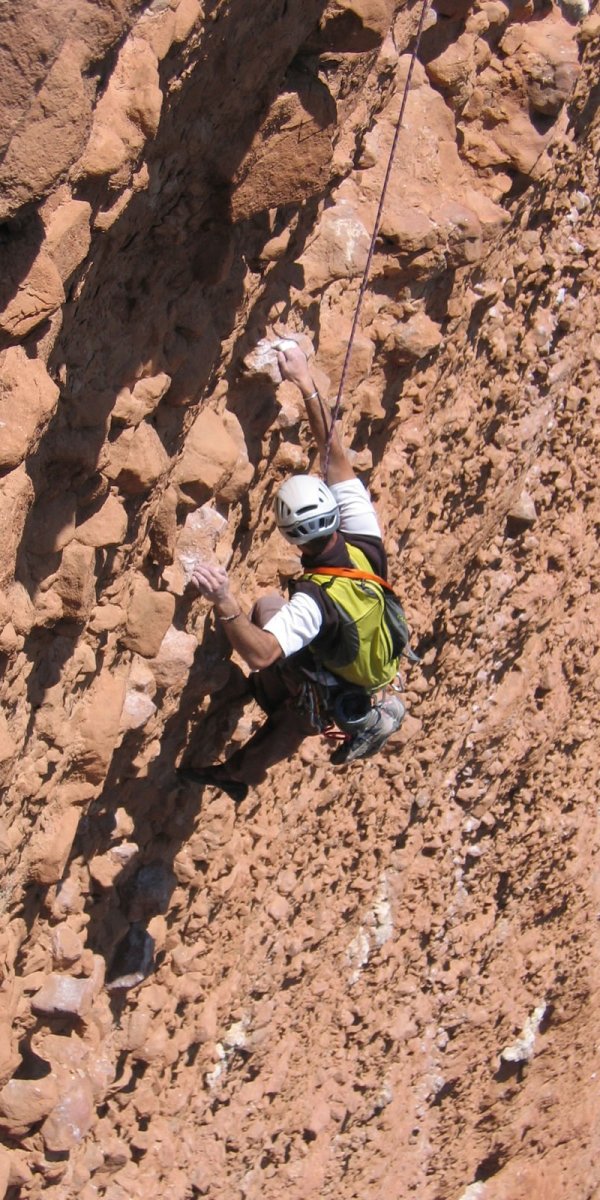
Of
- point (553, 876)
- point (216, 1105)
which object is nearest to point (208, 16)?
point (216, 1105)

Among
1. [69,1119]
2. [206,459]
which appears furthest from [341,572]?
[69,1119]

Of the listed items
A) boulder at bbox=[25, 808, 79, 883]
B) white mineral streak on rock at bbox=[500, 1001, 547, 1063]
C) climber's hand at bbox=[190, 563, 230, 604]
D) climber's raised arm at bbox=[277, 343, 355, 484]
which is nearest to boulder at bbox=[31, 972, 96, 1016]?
boulder at bbox=[25, 808, 79, 883]

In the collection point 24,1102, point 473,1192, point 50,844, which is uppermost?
point 50,844

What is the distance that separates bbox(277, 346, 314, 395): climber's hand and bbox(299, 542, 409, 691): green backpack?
1.73 feet

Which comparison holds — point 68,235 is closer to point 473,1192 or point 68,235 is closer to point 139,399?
point 139,399

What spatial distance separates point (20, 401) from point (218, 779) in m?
2.19

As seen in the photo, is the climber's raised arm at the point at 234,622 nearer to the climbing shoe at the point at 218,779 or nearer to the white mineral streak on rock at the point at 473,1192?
the climbing shoe at the point at 218,779

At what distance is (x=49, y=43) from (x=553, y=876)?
668 cm

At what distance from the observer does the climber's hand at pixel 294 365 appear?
424cm

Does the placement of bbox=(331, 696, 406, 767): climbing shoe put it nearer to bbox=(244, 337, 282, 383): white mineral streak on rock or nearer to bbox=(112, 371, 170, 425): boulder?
bbox=(244, 337, 282, 383): white mineral streak on rock

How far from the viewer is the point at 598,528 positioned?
738 centimetres

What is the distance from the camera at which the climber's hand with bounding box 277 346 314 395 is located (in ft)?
13.9

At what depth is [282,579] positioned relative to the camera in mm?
4922

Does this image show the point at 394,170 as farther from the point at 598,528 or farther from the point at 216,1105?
the point at 216,1105
